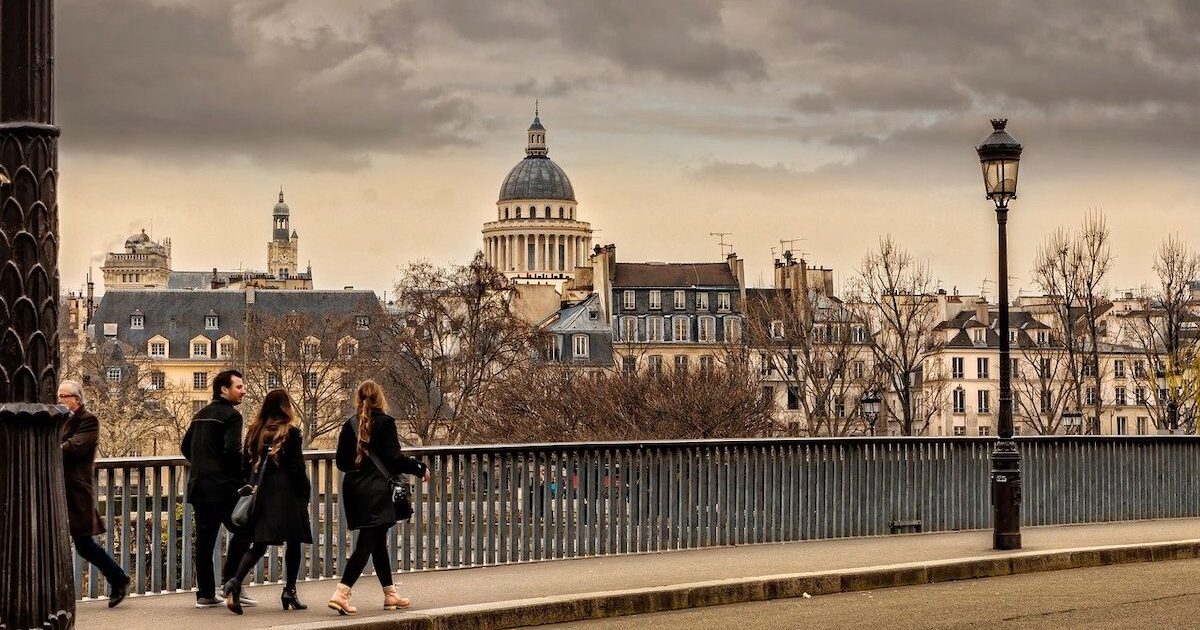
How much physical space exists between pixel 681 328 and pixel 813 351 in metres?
43.7

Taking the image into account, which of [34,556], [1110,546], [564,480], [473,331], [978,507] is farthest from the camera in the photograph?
[473,331]

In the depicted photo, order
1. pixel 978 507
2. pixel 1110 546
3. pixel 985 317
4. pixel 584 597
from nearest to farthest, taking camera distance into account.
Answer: pixel 584 597, pixel 1110 546, pixel 978 507, pixel 985 317

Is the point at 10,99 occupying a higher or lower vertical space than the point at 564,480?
higher

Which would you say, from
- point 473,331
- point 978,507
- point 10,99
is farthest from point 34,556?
point 473,331

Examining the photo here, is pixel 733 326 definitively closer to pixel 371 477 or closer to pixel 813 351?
pixel 813 351

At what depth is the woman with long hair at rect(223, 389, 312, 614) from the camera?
13.8 metres

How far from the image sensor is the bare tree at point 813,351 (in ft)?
290

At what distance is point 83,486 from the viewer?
1353cm

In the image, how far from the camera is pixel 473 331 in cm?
8756

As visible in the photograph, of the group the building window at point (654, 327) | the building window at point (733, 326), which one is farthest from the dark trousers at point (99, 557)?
the building window at point (654, 327)

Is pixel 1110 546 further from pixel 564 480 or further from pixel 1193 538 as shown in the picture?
pixel 564 480

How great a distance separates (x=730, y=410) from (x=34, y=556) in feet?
203

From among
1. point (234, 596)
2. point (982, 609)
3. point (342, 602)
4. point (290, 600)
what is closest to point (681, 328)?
point (982, 609)

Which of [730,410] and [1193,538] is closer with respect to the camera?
[1193,538]
